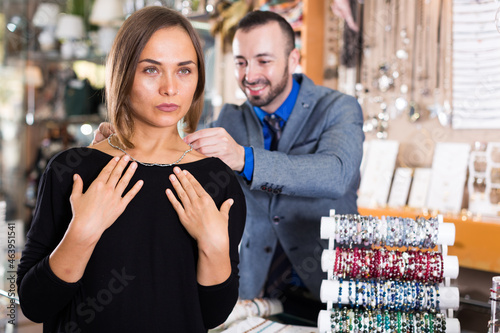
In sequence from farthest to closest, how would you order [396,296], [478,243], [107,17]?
[107,17] → [478,243] → [396,296]

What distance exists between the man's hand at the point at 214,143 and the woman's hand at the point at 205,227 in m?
0.16

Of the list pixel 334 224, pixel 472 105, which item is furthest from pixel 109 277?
pixel 472 105

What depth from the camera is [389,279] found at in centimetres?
123

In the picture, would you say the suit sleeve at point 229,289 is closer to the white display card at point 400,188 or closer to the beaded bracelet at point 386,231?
the beaded bracelet at point 386,231

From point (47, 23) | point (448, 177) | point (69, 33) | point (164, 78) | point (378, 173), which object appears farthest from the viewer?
point (47, 23)

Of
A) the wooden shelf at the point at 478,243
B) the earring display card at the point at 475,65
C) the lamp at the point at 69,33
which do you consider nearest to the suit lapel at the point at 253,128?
the wooden shelf at the point at 478,243

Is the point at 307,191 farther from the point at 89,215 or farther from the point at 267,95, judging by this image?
the point at 89,215

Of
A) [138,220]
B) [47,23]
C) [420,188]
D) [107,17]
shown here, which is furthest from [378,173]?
[47,23]

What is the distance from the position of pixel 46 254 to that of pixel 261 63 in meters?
1.01

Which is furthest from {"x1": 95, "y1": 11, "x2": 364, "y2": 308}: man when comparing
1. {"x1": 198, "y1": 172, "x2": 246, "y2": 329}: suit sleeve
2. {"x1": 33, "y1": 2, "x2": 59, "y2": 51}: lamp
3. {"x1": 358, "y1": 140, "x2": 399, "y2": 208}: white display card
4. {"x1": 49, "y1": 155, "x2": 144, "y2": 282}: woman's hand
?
{"x1": 33, "y1": 2, "x2": 59, "y2": 51}: lamp

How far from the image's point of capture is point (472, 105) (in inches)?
105

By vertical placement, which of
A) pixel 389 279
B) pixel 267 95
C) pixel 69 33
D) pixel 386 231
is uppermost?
pixel 69 33

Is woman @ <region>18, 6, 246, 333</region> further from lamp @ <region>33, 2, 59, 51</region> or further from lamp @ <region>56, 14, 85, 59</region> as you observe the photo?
lamp @ <region>33, 2, 59, 51</region>

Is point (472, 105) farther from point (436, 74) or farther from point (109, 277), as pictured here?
point (109, 277)
